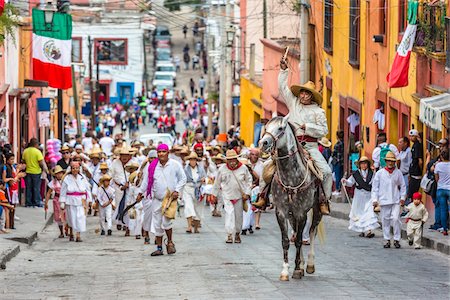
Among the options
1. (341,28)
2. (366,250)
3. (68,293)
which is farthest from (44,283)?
(341,28)

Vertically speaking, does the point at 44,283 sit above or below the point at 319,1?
below

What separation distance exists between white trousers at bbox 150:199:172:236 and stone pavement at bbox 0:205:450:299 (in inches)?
18.0

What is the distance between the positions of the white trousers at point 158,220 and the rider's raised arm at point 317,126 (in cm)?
393

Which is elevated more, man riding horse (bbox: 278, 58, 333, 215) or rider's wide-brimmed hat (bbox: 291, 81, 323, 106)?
rider's wide-brimmed hat (bbox: 291, 81, 323, 106)

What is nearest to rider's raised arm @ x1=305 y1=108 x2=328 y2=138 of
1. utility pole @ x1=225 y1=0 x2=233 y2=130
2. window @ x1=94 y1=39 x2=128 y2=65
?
utility pole @ x1=225 y1=0 x2=233 y2=130

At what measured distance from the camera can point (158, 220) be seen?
69.5 ft

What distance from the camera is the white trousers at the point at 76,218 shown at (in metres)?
25.0

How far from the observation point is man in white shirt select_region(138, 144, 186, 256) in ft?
68.7

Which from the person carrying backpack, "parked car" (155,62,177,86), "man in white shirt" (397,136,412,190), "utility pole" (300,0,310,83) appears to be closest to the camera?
"man in white shirt" (397,136,412,190)

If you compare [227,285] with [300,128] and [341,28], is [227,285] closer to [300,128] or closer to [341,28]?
[300,128]

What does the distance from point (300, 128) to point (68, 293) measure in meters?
3.87

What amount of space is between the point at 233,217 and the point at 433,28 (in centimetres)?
649

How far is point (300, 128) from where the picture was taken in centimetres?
1789

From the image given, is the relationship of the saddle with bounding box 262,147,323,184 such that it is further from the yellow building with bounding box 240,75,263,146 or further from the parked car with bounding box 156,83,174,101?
the parked car with bounding box 156,83,174,101
